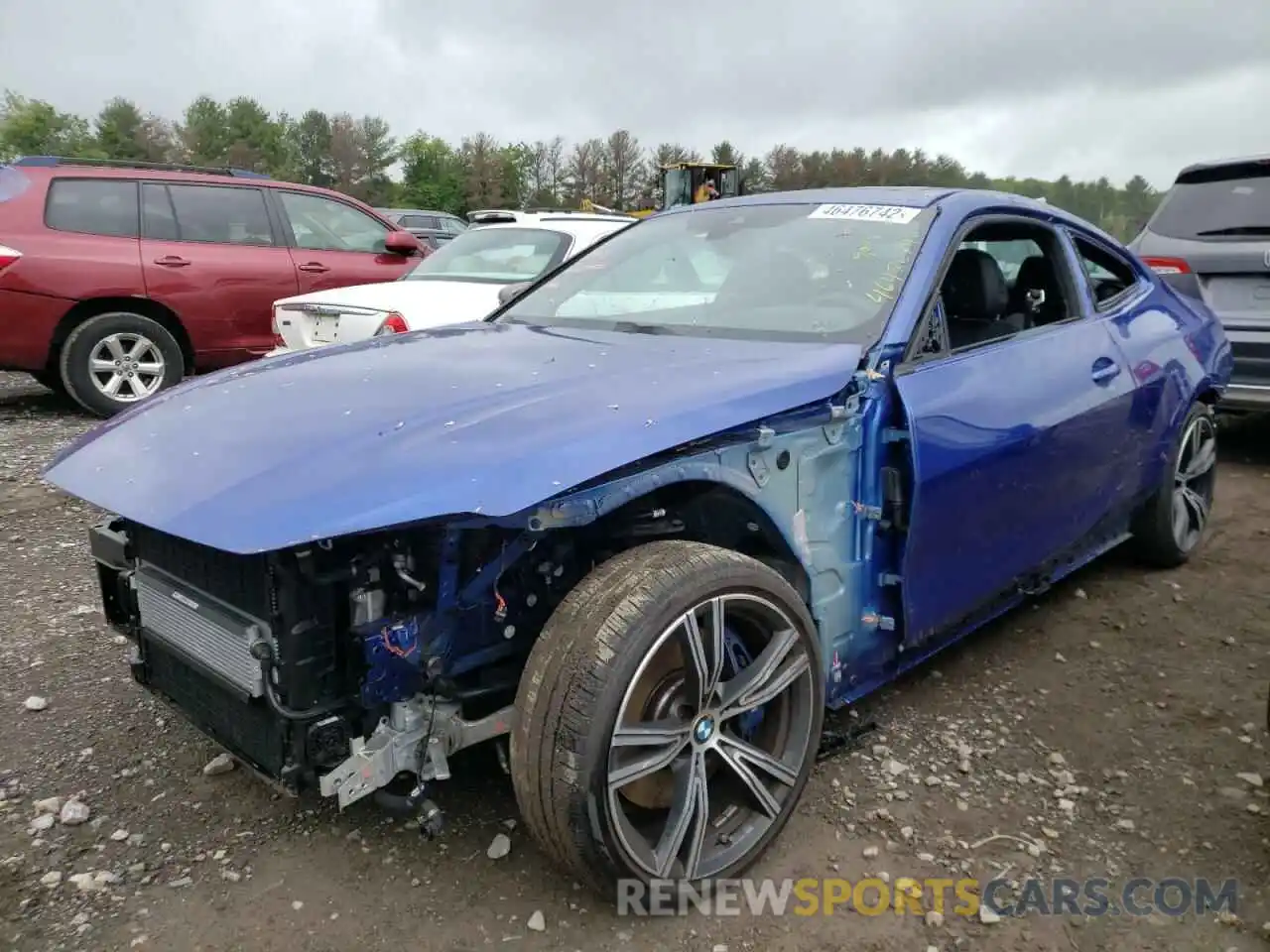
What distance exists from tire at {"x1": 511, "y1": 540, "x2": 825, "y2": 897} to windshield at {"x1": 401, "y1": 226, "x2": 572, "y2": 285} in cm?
431

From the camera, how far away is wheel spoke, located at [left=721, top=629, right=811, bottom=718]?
2230mm

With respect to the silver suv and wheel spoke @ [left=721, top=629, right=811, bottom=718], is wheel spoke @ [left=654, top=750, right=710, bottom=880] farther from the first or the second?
the silver suv

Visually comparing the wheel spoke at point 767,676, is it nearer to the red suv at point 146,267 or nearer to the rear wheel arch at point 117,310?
the red suv at point 146,267

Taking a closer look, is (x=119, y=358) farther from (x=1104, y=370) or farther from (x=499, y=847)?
(x=1104, y=370)

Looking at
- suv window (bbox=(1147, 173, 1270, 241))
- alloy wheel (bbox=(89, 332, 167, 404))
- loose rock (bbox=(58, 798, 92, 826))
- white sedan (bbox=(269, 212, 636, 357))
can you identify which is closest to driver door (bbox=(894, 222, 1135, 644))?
loose rock (bbox=(58, 798, 92, 826))

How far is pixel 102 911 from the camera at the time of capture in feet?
7.06

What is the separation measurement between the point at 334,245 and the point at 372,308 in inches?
97.4

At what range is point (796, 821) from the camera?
2.50 meters

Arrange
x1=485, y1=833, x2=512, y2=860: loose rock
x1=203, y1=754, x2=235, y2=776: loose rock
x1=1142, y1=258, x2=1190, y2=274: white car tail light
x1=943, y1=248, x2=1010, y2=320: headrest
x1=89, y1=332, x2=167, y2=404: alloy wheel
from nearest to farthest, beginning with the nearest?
x1=485, y1=833, x2=512, y2=860: loose rock < x1=203, y1=754, x2=235, y2=776: loose rock < x1=943, y1=248, x2=1010, y2=320: headrest < x1=1142, y1=258, x2=1190, y2=274: white car tail light < x1=89, y1=332, x2=167, y2=404: alloy wheel

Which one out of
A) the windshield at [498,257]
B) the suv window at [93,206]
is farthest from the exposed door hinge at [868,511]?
the suv window at [93,206]

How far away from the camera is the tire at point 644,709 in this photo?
6.33 ft

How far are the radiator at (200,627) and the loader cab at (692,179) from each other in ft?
59.7

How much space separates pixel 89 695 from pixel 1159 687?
139 inches

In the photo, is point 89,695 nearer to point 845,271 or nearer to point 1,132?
point 845,271
